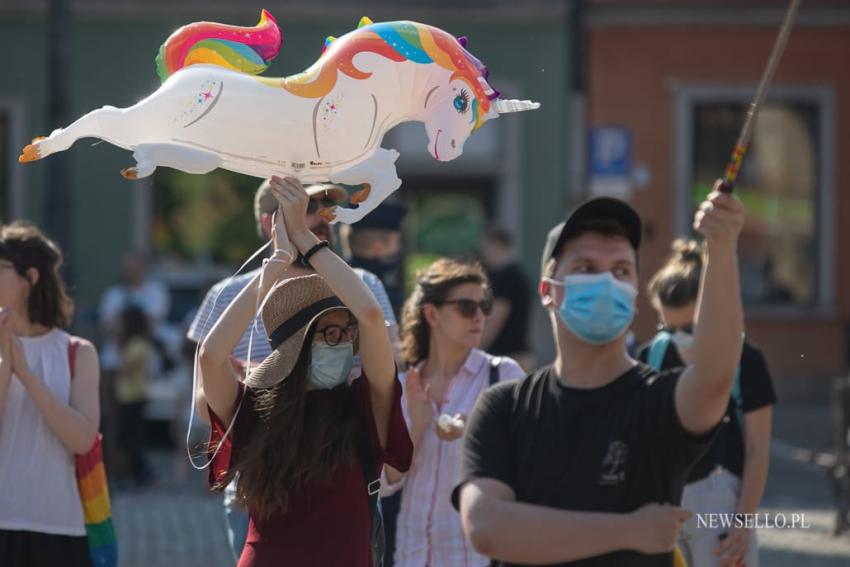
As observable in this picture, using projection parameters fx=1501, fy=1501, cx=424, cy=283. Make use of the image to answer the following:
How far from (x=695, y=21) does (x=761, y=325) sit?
372cm

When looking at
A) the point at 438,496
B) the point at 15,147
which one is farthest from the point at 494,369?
the point at 15,147

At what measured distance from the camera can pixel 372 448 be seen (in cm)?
407

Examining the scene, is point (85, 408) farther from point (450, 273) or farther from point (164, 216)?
point (164, 216)

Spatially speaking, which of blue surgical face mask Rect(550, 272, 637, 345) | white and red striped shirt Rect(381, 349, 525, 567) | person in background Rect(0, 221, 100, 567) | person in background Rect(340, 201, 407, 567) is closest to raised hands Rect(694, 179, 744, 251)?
blue surgical face mask Rect(550, 272, 637, 345)

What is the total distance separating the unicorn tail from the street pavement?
5.35m

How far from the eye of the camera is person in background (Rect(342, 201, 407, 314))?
6.11 meters

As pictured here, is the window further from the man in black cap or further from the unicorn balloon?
the man in black cap

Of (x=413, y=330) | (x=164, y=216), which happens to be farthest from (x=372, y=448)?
(x=164, y=216)

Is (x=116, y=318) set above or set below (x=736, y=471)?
above

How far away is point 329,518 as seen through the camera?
396 cm

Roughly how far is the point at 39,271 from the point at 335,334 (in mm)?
1569

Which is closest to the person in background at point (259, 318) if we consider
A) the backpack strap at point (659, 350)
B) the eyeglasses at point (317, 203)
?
the eyeglasses at point (317, 203)

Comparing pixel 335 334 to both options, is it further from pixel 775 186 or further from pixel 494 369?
pixel 775 186

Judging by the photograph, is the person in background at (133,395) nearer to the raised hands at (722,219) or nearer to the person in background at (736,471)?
the person in background at (736,471)
